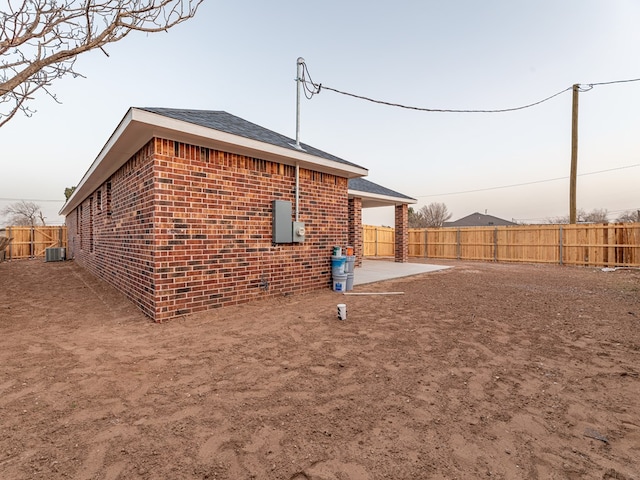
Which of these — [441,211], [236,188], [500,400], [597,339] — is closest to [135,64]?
[236,188]

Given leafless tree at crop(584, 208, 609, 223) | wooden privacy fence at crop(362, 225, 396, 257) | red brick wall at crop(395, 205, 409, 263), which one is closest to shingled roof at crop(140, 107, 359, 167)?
red brick wall at crop(395, 205, 409, 263)

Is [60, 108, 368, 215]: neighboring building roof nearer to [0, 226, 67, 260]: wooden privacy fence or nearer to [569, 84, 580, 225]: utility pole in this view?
[569, 84, 580, 225]: utility pole

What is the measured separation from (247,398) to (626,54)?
1720 centimetres

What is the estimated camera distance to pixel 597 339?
3691 mm

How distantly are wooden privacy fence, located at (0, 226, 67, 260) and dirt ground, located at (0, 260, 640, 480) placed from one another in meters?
18.2

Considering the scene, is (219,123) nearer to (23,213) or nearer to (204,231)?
(204,231)

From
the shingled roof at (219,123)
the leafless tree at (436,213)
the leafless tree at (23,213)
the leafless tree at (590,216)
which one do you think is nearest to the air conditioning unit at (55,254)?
the shingled roof at (219,123)

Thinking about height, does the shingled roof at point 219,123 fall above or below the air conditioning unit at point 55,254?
above

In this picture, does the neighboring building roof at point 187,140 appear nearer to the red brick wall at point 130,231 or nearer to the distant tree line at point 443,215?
the red brick wall at point 130,231

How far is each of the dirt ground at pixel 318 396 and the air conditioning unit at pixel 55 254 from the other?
509 inches

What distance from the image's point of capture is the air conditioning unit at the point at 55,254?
14.5 meters

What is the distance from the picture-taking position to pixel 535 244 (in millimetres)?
14297

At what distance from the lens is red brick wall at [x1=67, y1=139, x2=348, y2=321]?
4.34 meters

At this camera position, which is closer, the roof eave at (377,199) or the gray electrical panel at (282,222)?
the gray electrical panel at (282,222)
